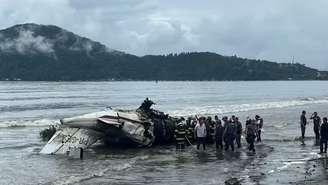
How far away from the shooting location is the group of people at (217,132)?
1090 inches

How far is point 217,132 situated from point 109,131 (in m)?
5.62

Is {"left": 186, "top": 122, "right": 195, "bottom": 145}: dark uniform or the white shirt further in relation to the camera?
{"left": 186, "top": 122, "right": 195, "bottom": 145}: dark uniform

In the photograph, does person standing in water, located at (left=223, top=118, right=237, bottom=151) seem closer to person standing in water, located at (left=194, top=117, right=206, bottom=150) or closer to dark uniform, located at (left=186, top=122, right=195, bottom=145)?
person standing in water, located at (left=194, top=117, right=206, bottom=150)

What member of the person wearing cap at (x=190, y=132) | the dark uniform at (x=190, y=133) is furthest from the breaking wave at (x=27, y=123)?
the dark uniform at (x=190, y=133)

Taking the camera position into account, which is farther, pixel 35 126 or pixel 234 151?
pixel 35 126

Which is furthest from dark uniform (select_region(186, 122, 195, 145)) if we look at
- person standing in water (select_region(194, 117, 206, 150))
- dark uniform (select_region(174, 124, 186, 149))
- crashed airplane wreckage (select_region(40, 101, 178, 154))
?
person standing in water (select_region(194, 117, 206, 150))

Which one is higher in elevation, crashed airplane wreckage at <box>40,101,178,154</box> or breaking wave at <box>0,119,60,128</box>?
crashed airplane wreckage at <box>40,101,178,154</box>

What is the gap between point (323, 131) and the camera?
25.9 meters

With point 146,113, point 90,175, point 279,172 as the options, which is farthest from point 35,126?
point 279,172

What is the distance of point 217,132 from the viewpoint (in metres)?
28.7

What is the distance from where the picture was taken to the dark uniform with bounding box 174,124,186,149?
3010 centimetres

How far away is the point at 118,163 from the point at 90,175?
3388 millimetres

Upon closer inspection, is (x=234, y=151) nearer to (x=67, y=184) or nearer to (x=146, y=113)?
(x=146, y=113)

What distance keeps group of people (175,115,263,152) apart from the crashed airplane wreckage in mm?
1003
